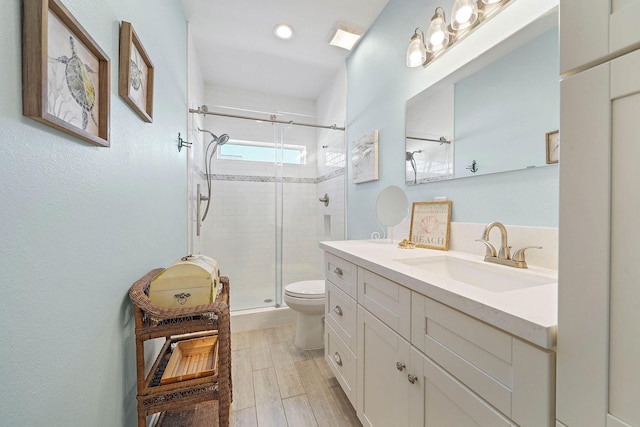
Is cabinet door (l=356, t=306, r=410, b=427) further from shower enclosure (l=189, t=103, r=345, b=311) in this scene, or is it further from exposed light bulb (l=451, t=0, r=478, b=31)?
shower enclosure (l=189, t=103, r=345, b=311)

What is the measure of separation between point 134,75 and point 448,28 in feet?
4.98

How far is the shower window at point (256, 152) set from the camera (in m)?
2.95

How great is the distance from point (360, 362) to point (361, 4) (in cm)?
242

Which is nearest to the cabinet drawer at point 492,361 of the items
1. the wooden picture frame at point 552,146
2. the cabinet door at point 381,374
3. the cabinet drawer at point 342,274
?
the cabinet door at point 381,374

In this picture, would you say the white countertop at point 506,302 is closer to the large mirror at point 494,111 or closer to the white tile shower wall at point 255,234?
the large mirror at point 494,111

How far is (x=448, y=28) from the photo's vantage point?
1307 mm

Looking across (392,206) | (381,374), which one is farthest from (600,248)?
(392,206)

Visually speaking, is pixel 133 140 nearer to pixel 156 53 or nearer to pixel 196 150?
pixel 156 53

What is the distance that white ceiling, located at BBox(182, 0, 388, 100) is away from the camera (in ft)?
6.29

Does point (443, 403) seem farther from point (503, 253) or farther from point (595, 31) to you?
point (595, 31)

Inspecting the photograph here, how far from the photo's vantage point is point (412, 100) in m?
1.63

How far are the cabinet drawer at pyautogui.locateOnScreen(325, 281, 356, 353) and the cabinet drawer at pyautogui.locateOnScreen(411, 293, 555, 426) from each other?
523 millimetres

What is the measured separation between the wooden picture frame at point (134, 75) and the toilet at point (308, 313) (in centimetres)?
147

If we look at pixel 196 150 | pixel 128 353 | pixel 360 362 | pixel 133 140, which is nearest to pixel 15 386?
pixel 128 353
